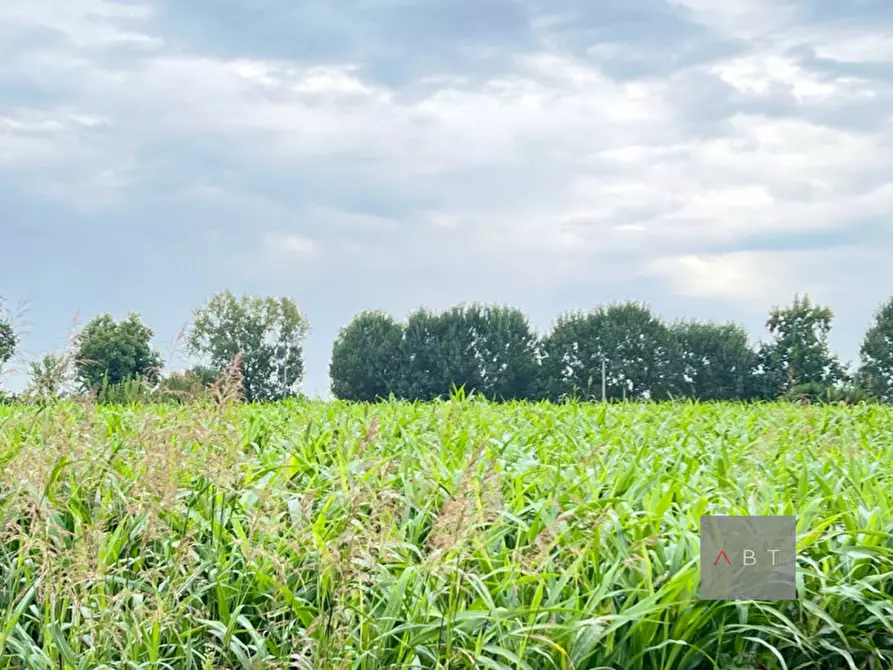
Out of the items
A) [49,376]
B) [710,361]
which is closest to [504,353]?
[710,361]

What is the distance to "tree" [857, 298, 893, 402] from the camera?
38.7 metres

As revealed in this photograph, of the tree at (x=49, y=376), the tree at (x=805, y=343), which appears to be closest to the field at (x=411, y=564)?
the tree at (x=49, y=376)

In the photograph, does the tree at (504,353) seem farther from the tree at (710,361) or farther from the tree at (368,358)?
the tree at (710,361)

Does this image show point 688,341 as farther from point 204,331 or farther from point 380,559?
point 380,559

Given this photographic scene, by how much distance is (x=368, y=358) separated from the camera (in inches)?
1650

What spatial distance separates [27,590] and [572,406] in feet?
16.4

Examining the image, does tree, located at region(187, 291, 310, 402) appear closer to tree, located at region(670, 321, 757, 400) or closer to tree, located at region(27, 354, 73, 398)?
tree, located at region(670, 321, 757, 400)

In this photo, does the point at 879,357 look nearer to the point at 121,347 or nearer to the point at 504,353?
the point at 504,353

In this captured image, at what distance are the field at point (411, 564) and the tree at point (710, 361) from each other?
3925cm

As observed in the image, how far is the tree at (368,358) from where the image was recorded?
41.9 meters

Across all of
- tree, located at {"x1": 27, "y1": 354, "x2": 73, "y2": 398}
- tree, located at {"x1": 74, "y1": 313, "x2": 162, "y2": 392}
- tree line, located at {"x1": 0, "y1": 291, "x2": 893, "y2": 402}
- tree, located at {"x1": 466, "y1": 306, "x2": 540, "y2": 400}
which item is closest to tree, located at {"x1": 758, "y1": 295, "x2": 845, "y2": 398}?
tree line, located at {"x1": 0, "y1": 291, "x2": 893, "y2": 402}

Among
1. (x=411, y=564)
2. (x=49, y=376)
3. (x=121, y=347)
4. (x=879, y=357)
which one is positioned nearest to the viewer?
(x=411, y=564)

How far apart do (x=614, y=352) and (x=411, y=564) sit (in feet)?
130

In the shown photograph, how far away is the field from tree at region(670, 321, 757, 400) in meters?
39.2
